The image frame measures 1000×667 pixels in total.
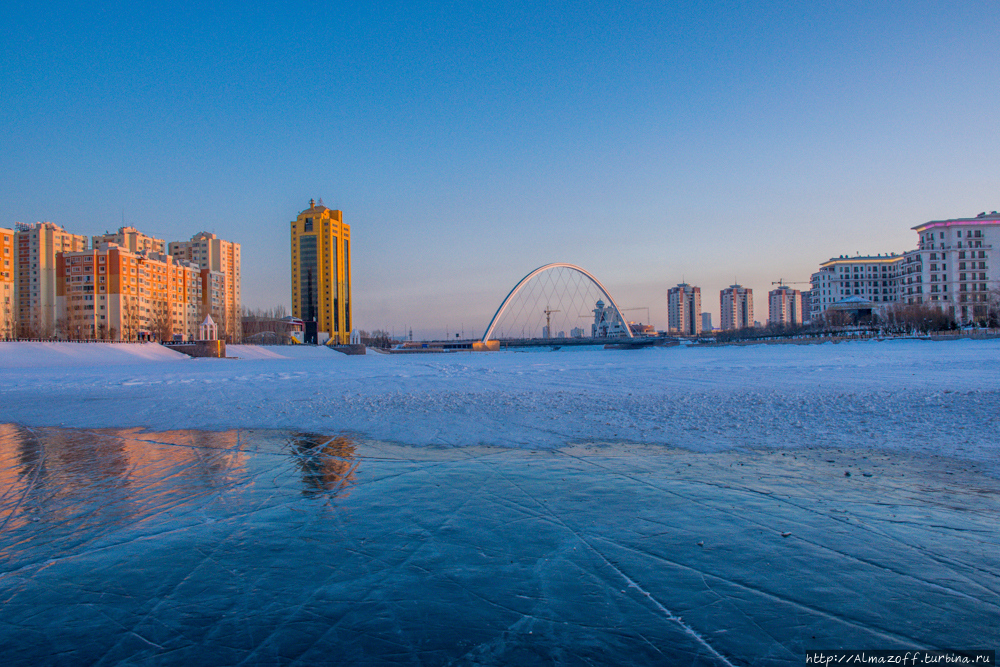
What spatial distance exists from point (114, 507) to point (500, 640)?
3847mm

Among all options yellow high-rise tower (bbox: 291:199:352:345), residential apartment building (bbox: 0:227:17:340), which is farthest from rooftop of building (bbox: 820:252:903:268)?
residential apartment building (bbox: 0:227:17:340)

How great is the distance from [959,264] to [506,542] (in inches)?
4330

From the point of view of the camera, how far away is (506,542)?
3732mm

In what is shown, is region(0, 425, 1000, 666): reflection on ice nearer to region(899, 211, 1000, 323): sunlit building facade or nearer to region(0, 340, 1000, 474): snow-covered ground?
region(0, 340, 1000, 474): snow-covered ground

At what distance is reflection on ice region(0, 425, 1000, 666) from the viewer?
2.51 m

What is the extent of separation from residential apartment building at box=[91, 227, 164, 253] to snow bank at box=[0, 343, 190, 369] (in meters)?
84.9

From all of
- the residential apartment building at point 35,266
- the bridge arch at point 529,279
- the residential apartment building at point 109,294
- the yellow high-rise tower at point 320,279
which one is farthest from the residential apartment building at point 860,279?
the residential apartment building at point 35,266

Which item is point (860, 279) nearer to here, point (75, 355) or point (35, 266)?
point (75, 355)

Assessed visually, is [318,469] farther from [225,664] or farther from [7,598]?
[225,664]

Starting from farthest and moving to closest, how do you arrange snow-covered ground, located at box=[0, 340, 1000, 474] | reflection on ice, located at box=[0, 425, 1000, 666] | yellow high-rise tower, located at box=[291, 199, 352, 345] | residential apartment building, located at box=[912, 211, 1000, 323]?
yellow high-rise tower, located at box=[291, 199, 352, 345]
residential apartment building, located at box=[912, 211, 1000, 323]
snow-covered ground, located at box=[0, 340, 1000, 474]
reflection on ice, located at box=[0, 425, 1000, 666]

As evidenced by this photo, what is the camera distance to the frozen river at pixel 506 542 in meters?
2.54

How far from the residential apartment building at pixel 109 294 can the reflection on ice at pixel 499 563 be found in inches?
3269

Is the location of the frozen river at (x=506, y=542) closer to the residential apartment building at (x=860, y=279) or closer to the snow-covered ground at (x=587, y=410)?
the snow-covered ground at (x=587, y=410)

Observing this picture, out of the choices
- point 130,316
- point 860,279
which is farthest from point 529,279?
point 860,279
